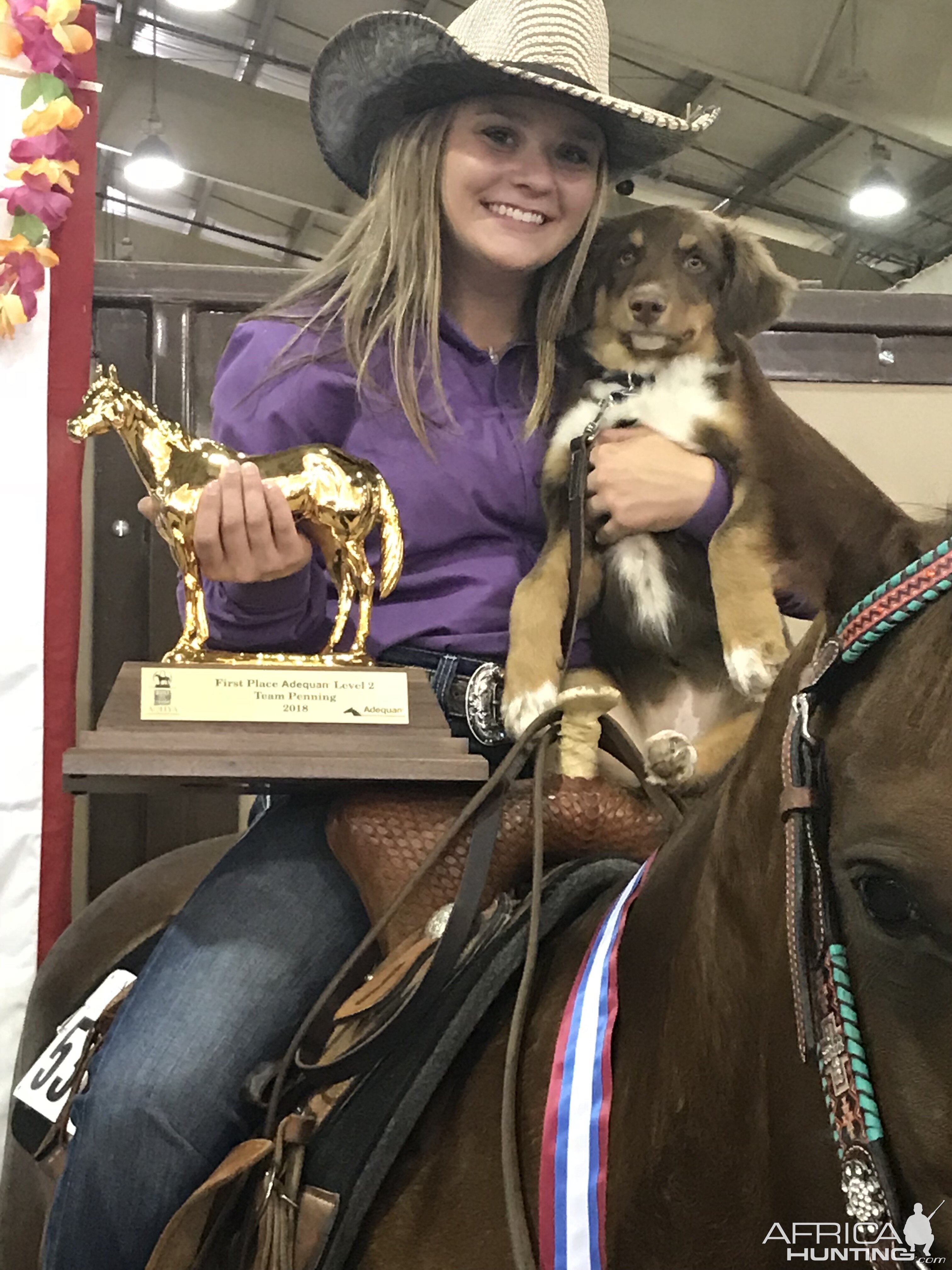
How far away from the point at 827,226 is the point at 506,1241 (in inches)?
124

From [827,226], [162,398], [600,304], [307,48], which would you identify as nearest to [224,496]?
[600,304]

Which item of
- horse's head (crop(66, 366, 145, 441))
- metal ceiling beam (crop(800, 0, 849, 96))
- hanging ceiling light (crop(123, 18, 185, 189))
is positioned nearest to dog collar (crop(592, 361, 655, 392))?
horse's head (crop(66, 366, 145, 441))

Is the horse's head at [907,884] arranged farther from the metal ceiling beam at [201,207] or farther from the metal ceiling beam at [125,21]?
the metal ceiling beam at [201,207]

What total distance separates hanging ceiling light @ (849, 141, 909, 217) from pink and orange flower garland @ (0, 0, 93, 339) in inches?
94.9

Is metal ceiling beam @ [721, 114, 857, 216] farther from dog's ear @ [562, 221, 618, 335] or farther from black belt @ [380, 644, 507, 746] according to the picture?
black belt @ [380, 644, 507, 746]

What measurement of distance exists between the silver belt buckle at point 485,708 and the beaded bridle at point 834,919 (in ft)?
1.70

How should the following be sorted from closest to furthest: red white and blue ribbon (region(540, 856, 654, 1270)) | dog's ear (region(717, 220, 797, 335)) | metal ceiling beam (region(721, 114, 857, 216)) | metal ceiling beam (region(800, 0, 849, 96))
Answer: red white and blue ribbon (region(540, 856, 654, 1270)), dog's ear (region(717, 220, 797, 335)), metal ceiling beam (region(800, 0, 849, 96)), metal ceiling beam (region(721, 114, 857, 216))

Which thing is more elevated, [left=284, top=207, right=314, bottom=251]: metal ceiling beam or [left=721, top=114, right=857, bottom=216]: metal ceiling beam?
[left=284, top=207, right=314, bottom=251]: metal ceiling beam

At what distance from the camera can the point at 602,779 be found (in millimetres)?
862

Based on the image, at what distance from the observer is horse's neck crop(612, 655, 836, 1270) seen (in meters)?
0.50

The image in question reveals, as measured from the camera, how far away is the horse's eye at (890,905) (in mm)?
430

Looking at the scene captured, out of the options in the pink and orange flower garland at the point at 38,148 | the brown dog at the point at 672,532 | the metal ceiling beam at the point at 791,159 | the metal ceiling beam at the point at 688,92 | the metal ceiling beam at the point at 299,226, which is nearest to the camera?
the brown dog at the point at 672,532

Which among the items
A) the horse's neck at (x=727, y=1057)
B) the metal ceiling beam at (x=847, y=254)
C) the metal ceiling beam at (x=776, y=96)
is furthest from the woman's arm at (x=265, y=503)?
the metal ceiling beam at (x=847, y=254)

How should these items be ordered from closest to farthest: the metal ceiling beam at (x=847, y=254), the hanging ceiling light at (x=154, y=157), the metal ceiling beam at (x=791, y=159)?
the metal ceiling beam at (x=791, y=159) < the metal ceiling beam at (x=847, y=254) < the hanging ceiling light at (x=154, y=157)
